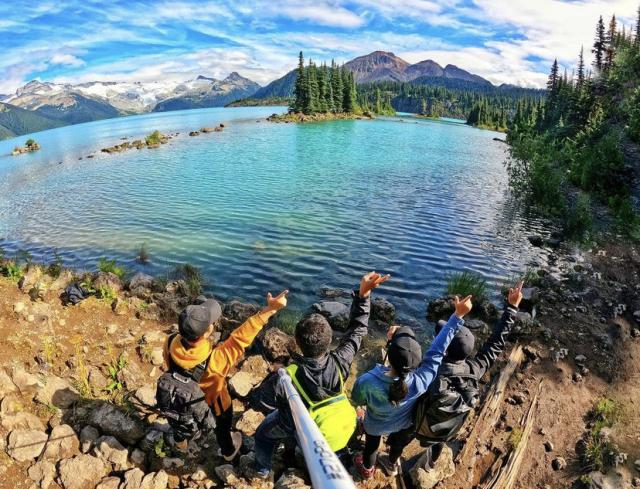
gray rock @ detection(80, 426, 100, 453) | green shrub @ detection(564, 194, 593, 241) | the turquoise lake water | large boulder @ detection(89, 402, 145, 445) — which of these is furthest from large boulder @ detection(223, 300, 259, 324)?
green shrub @ detection(564, 194, 593, 241)

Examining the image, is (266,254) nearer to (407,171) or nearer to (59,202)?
(59,202)

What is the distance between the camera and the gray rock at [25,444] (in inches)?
203

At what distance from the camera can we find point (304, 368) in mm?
4562

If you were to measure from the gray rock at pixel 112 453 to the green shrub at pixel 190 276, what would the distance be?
6.95m

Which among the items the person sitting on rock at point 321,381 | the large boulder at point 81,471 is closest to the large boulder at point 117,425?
the large boulder at point 81,471

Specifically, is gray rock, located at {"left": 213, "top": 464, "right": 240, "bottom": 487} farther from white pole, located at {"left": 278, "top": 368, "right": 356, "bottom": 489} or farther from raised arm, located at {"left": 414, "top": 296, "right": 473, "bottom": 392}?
raised arm, located at {"left": 414, "top": 296, "right": 473, "bottom": 392}

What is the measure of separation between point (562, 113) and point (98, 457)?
10705 centimetres

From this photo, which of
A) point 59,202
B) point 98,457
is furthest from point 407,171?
point 98,457

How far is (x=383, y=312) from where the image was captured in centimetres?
1130

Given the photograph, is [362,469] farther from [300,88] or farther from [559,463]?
[300,88]

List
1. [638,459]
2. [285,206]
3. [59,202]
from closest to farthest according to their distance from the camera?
[638,459], [285,206], [59,202]

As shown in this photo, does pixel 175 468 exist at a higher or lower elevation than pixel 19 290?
lower

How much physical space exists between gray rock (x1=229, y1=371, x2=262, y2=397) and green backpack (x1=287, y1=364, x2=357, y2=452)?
9.54 feet

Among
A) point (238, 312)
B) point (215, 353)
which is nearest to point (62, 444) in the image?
point (215, 353)
